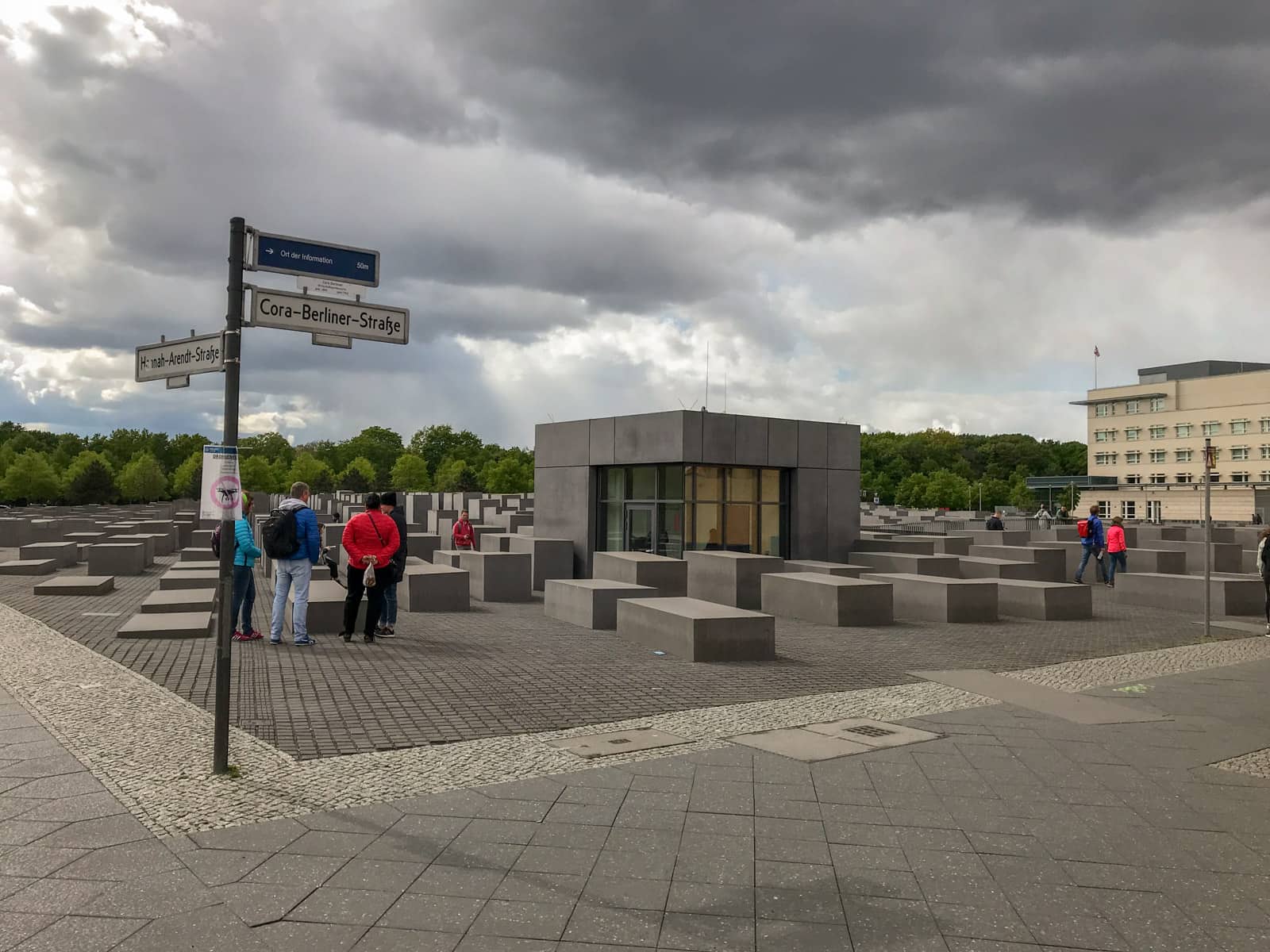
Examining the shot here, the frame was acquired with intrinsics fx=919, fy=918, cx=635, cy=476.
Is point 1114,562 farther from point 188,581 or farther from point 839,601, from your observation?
point 188,581

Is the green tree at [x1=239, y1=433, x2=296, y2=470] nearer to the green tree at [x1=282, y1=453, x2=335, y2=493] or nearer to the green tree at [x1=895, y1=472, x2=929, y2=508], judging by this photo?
the green tree at [x1=282, y1=453, x2=335, y2=493]

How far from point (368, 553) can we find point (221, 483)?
5.51 metres

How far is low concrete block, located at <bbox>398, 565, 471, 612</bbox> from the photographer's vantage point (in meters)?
15.1

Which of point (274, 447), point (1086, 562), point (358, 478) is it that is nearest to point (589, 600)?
point (1086, 562)

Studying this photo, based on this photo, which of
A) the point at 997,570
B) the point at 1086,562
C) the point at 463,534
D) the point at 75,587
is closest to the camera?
the point at 75,587

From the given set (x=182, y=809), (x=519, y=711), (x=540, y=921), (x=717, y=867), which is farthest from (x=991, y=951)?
(x=519, y=711)

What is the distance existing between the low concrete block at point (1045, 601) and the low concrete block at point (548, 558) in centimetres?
911

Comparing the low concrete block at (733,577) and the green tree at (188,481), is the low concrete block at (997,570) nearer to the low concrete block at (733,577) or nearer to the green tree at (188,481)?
the low concrete block at (733,577)

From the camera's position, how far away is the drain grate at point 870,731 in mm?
7258

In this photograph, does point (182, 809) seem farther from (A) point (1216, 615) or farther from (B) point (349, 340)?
(A) point (1216, 615)

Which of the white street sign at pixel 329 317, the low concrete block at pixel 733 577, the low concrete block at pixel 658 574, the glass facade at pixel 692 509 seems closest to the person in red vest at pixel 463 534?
the glass facade at pixel 692 509

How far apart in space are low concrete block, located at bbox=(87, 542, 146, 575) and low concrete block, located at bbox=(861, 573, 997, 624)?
1725 cm

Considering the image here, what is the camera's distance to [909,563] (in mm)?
19422

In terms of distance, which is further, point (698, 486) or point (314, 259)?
point (698, 486)
